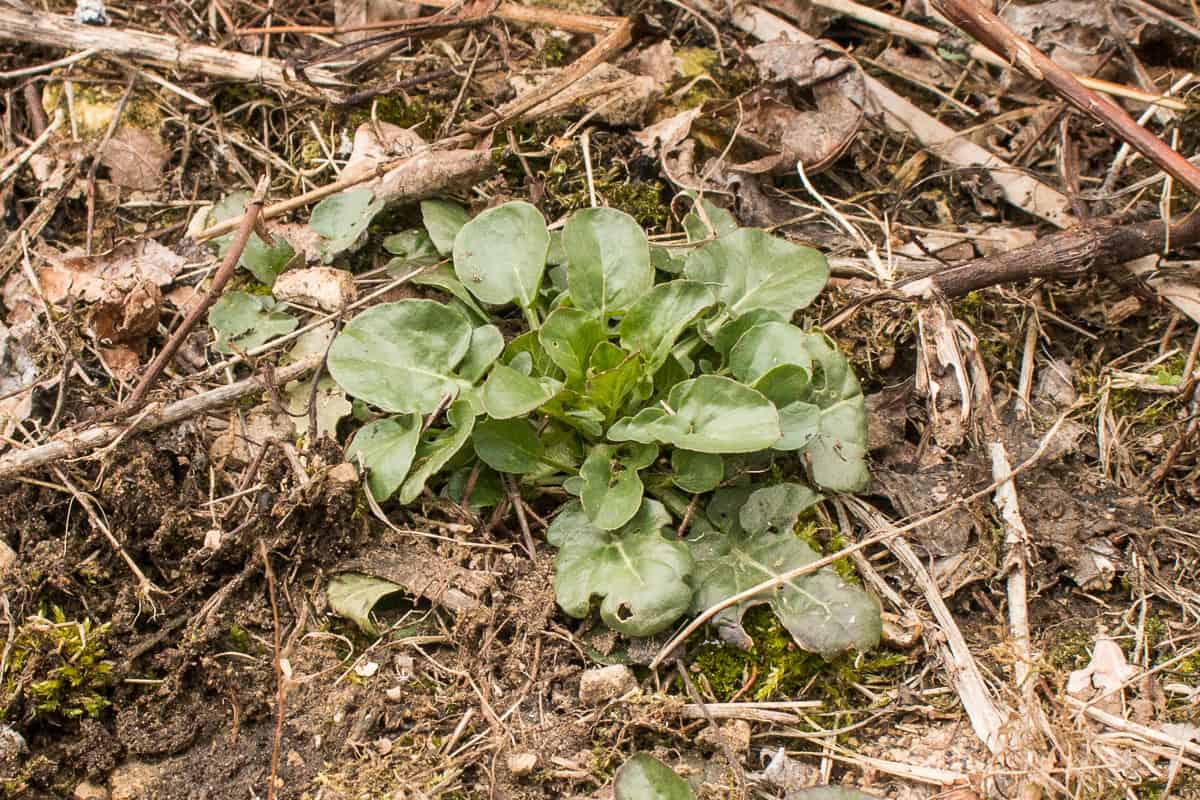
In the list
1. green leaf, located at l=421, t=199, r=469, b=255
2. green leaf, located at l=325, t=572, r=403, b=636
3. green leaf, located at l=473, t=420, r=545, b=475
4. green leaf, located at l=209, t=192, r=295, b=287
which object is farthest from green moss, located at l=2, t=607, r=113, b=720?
green leaf, located at l=421, t=199, r=469, b=255

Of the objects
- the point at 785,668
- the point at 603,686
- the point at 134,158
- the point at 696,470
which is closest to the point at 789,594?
the point at 785,668

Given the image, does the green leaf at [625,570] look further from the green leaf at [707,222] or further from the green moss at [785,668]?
the green leaf at [707,222]

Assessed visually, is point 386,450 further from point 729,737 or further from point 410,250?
point 729,737

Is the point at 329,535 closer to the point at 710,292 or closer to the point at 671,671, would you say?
the point at 671,671

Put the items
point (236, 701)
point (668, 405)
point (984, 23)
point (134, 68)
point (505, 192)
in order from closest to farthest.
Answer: point (236, 701), point (668, 405), point (984, 23), point (505, 192), point (134, 68)

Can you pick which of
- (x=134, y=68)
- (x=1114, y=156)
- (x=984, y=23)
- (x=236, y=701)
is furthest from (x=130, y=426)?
(x=1114, y=156)

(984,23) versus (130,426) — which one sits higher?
(984,23)

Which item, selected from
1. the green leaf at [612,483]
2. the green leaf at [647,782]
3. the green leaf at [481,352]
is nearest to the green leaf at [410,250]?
the green leaf at [481,352]
